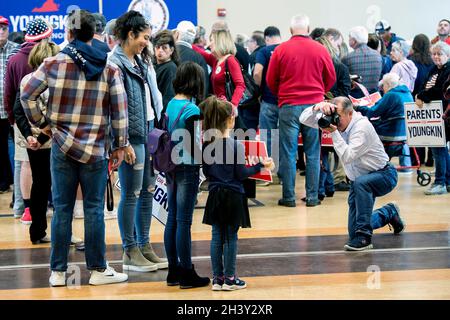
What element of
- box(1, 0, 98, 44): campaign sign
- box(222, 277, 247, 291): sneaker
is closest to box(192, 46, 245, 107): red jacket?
box(222, 277, 247, 291): sneaker

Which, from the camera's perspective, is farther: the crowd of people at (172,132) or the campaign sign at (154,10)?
the campaign sign at (154,10)

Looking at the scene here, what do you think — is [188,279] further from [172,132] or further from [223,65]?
[223,65]

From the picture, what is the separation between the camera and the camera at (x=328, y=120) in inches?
229

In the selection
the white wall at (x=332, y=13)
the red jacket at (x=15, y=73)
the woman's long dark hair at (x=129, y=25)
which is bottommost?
the red jacket at (x=15, y=73)

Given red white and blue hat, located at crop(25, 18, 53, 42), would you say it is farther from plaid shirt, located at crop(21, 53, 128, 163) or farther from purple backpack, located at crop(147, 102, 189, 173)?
purple backpack, located at crop(147, 102, 189, 173)

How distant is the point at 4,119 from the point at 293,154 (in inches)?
129

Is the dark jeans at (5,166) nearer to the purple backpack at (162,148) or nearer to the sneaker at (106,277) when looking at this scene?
the sneaker at (106,277)

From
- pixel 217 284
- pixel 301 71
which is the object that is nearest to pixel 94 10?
pixel 301 71

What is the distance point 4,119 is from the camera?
893 centimetres

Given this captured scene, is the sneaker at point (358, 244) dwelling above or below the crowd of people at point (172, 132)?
below

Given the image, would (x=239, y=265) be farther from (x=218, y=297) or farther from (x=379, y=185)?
(x=379, y=185)

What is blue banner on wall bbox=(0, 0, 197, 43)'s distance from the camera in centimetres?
1233

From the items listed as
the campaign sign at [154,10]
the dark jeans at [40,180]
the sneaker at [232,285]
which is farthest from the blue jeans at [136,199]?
the campaign sign at [154,10]
